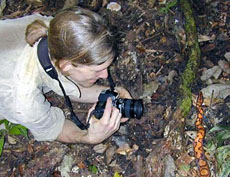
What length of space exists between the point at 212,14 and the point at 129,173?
238 cm

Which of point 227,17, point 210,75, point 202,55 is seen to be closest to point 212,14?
point 227,17

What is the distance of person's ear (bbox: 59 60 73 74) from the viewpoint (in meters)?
2.57

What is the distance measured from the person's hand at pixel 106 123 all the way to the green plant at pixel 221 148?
94 centimetres

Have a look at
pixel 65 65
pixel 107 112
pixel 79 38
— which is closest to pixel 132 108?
pixel 107 112

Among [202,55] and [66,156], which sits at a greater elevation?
[202,55]

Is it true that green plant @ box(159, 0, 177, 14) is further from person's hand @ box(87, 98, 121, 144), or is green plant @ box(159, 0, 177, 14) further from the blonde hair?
the blonde hair

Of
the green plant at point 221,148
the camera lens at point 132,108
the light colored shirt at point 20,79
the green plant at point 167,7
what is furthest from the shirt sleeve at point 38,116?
the green plant at point 167,7

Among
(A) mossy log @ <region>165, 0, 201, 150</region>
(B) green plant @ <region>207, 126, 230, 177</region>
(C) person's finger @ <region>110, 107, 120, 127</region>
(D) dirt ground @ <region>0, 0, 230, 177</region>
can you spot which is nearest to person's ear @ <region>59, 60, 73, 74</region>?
(C) person's finger @ <region>110, 107, 120, 127</region>

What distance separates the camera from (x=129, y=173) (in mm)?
3426

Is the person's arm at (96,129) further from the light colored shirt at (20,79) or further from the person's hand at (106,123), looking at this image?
the light colored shirt at (20,79)

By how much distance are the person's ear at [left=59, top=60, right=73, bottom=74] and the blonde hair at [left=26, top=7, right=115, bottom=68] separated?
33mm

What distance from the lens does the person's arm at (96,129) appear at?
9.86 ft

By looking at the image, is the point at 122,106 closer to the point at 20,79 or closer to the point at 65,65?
the point at 65,65

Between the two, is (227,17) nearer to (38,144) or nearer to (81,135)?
(81,135)
